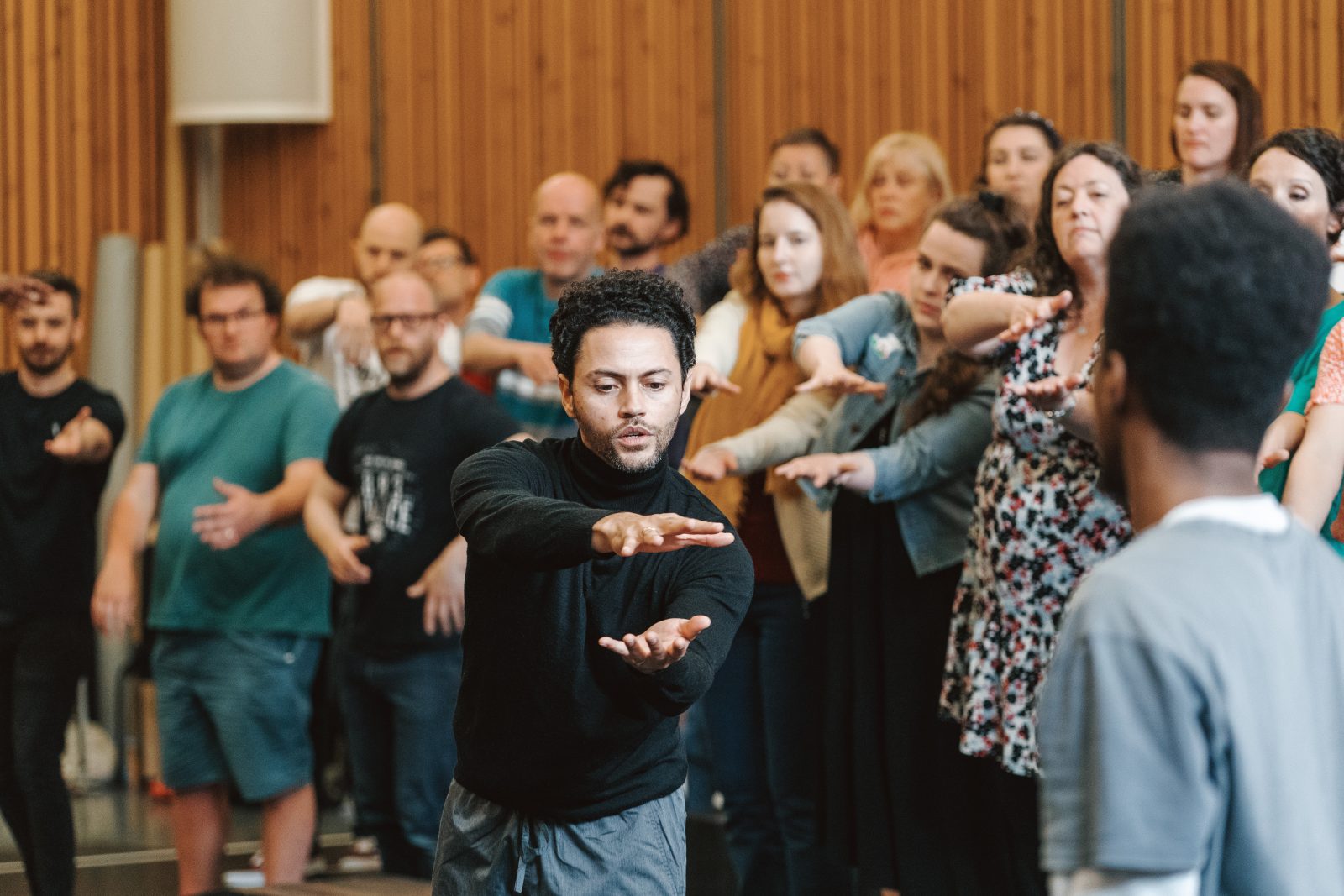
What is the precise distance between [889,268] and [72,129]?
462cm

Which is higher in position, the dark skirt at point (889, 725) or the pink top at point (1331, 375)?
the pink top at point (1331, 375)

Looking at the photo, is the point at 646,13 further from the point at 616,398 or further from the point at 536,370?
the point at 616,398

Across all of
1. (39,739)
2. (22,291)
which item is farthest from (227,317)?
(39,739)

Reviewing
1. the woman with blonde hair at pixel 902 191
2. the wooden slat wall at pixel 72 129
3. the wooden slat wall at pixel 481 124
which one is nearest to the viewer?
the woman with blonde hair at pixel 902 191

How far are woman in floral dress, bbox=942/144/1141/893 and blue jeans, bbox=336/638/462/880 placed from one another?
1.36m

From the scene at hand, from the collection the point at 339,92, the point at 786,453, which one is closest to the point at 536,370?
the point at 786,453

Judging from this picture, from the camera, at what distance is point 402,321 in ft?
12.9

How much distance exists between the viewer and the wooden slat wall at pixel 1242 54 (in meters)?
4.79

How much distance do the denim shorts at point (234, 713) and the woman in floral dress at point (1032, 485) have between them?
1787mm

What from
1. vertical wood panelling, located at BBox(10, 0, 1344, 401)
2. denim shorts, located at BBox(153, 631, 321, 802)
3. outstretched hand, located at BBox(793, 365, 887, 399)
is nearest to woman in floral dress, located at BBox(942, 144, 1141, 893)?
outstretched hand, located at BBox(793, 365, 887, 399)

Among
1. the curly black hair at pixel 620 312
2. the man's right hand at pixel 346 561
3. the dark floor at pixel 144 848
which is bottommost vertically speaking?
the dark floor at pixel 144 848

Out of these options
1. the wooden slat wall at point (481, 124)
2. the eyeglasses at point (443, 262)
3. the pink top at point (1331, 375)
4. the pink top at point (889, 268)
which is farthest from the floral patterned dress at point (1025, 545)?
the wooden slat wall at point (481, 124)

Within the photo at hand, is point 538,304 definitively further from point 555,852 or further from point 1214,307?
point 1214,307

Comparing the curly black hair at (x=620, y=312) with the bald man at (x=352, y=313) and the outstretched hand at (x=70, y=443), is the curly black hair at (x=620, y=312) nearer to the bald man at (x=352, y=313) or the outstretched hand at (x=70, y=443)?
the outstretched hand at (x=70, y=443)
